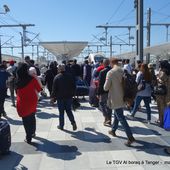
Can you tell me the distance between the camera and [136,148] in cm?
721

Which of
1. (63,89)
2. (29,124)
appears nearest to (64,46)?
(63,89)

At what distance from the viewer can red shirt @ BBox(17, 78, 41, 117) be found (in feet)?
24.5

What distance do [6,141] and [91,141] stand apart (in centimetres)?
192

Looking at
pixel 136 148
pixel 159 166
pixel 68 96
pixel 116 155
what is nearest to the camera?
pixel 159 166

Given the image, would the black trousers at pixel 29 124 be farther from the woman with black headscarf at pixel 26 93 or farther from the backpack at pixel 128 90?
the backpack at pixel 128 90

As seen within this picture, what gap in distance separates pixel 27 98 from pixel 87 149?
163 centimetres

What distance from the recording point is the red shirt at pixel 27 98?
24.5 feet

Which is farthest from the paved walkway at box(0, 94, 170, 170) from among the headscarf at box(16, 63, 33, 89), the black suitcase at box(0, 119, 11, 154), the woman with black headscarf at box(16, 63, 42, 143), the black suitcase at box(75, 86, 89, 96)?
the black suitcase at box(75, 86, 89, 96)

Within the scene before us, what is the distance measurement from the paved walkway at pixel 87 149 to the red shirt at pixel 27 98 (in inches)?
29.3

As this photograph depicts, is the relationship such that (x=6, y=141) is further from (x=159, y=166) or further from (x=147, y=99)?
(x=147, y=99)

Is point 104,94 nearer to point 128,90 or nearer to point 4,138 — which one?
point 128,90

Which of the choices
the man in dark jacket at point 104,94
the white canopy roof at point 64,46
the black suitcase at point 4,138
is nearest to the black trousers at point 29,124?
the black suitcase at point 4,138

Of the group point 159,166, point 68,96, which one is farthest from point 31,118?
point 159,166

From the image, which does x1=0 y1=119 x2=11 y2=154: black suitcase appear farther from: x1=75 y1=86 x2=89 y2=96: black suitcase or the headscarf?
x1=75 y1=86 x2=89 y2=96: black suitcase
